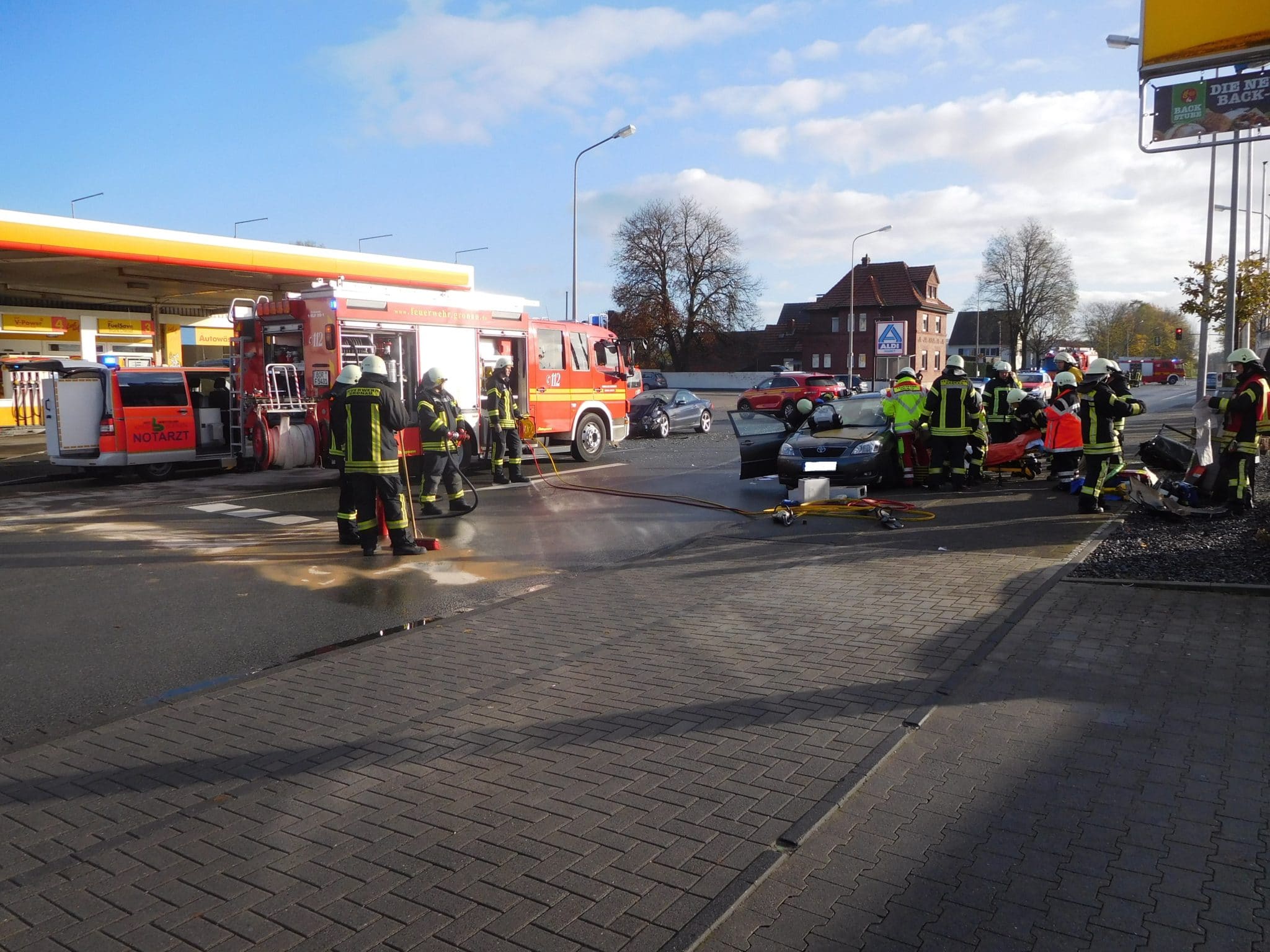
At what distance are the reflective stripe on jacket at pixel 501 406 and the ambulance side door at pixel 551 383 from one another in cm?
205

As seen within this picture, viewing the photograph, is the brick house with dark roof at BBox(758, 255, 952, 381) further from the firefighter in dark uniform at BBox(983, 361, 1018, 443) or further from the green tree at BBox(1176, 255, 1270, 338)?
the firefighter in dark uniform at BBox(983, 361, 1018, 443)

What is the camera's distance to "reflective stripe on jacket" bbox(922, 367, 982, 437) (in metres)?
13.0

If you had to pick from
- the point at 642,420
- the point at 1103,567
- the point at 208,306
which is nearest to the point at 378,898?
the point at 1103,567

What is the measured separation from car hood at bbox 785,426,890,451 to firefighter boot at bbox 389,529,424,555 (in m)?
5.79

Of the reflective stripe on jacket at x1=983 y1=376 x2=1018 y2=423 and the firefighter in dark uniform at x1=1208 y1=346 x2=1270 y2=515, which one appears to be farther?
the reflective stripe on jacket at x1=983 y1=376 x2=1018 y2=423

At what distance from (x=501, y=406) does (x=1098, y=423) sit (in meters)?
8.58

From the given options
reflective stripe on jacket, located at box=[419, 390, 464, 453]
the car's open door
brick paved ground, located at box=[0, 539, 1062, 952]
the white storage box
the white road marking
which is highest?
reflective stripe on jacket, located at box=[419, 390, 464, 453]

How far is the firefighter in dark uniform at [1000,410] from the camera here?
48.9 ft

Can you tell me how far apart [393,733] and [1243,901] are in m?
3.64

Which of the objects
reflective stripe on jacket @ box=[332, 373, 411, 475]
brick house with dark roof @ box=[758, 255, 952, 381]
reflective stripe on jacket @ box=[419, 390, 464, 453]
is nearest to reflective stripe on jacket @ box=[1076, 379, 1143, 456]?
reflective stripe on jacket @ box=[419, 390, 464, 453]

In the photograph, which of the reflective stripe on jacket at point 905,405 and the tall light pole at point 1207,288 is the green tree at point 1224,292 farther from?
the reflective stripe on jacket at point 905,405

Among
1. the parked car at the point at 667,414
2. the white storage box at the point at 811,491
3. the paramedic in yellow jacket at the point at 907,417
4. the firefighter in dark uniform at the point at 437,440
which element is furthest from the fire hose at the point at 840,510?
the parked car at the point at 667,414

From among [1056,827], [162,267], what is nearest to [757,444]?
[1056,827]

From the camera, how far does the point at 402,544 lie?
31.9 ft
